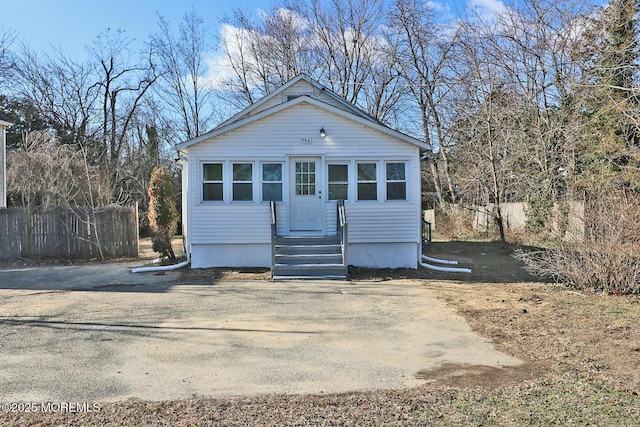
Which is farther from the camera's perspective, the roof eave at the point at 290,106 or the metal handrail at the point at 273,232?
the roof eave at the point at 290,106

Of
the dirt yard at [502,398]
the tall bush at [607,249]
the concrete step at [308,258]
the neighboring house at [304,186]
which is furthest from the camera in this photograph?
the neighboring house at [304,186]

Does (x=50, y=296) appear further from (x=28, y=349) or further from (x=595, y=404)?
(x=595, y=404)

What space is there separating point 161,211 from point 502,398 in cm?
1118

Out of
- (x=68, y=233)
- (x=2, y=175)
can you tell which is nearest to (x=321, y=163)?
(x=68, y=233)

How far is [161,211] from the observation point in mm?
13258

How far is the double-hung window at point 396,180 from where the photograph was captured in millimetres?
12430

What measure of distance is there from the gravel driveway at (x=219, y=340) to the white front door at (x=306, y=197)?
2.76 meters

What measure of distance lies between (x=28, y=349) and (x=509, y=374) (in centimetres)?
545

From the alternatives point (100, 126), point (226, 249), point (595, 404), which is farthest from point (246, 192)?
point (100, 126)

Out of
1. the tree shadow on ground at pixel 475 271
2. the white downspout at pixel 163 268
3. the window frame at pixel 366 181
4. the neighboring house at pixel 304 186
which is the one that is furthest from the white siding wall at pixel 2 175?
the tree shadow on ground at pixel 475 271

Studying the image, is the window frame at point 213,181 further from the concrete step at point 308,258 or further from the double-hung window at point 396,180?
the double-hung window at point 396,180

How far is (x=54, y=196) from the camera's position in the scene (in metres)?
18.6

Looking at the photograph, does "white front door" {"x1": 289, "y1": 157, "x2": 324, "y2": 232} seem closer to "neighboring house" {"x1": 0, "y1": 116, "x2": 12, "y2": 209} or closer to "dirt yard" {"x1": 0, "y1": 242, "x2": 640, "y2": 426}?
"dirt yard" {"x1": 0, "y1": 242, "x2": 640, "y2": 426}

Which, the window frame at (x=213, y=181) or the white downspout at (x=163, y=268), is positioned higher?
the window frame at (x=213, y=181)
